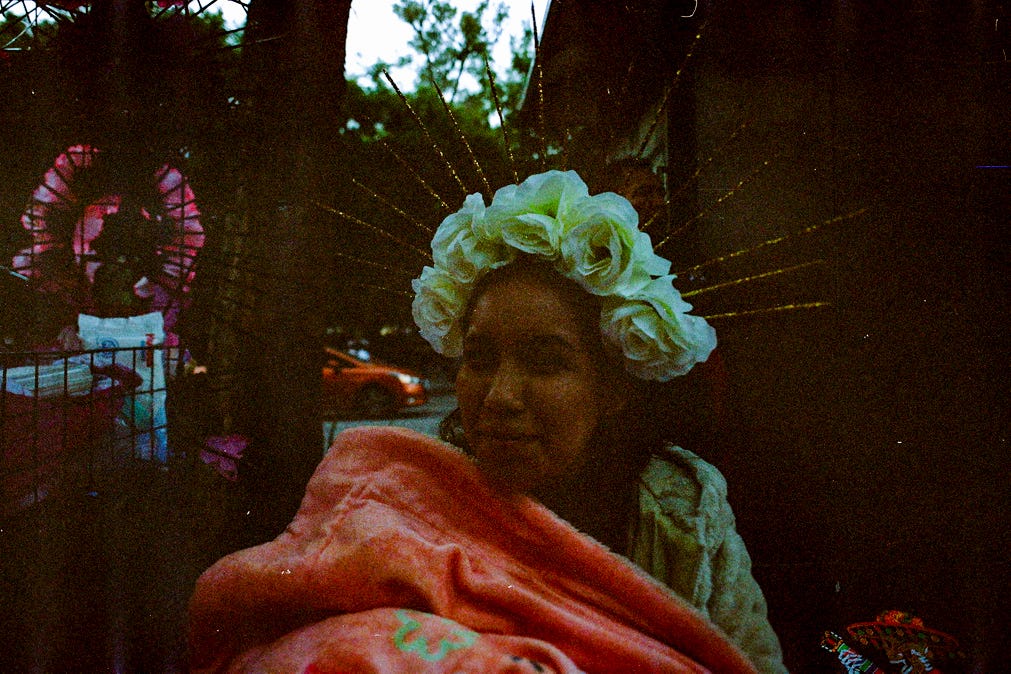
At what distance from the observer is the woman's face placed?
1.36 m

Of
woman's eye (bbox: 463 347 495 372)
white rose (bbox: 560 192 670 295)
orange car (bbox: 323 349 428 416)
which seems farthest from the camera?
orange car (bbox: 323 349 428 416)

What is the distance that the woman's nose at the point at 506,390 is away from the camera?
1350 mm

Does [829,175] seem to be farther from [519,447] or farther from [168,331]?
[168,331]

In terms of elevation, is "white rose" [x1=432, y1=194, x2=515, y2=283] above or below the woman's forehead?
above

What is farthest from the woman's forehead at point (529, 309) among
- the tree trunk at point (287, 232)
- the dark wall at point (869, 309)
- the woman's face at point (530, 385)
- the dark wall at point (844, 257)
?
the tree trunk at point (287, 232)

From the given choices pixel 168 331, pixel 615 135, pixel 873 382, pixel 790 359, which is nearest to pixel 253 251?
pixel 168 331

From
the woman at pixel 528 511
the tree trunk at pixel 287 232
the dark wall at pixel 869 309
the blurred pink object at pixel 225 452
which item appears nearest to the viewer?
the woman at pixel 528 511

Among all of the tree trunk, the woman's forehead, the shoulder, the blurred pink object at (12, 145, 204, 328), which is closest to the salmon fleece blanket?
the shoulder

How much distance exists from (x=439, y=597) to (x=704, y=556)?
0.58 m

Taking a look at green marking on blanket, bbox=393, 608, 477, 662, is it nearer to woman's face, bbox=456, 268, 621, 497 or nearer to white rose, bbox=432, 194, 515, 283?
woman's face, bbox=456, 268, 621, 497

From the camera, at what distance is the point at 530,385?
1.37 meters

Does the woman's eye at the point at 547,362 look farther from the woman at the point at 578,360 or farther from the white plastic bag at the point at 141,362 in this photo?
the white plastic bag at the point at 141,362

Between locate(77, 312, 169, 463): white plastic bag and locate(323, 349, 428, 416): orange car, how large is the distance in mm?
4714

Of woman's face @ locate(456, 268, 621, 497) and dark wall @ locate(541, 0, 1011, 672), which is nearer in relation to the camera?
woman's face @ locate(456, 268, 621, 497)
